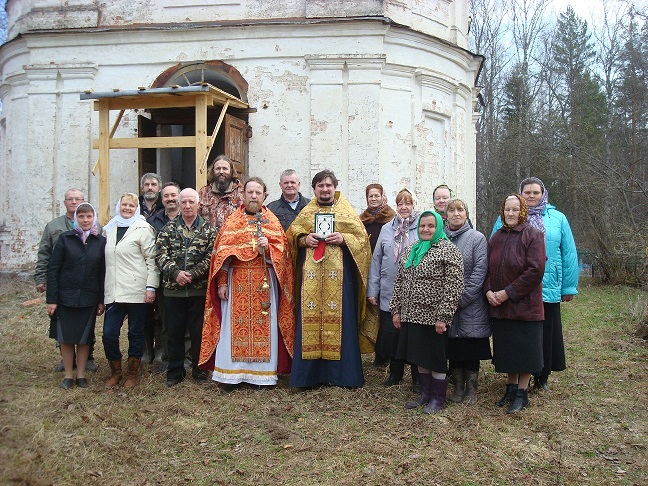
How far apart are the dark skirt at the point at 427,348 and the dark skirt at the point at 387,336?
0.62 m

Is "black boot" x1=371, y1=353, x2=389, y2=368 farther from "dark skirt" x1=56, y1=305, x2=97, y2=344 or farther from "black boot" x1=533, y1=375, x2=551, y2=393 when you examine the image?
"dark skirt" x1=56, y1=305, x2=97, y2=344

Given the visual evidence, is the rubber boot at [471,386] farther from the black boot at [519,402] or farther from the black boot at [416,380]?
the black boot at [416,380]

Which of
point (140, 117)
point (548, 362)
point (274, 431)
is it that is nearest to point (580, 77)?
point (140, 117)

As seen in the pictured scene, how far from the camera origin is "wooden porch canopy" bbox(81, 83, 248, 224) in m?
9.64

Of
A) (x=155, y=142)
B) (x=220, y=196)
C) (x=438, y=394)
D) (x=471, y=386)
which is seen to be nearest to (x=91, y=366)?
(x=220, y=196)

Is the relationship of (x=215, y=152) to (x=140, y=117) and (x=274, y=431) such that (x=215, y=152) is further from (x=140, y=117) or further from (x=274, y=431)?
(x=274, y=431)

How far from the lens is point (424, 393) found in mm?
4977

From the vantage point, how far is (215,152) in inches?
480

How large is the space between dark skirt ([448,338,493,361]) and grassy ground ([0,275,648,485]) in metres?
0.41

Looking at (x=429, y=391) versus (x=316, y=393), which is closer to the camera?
(x=429, y=391)

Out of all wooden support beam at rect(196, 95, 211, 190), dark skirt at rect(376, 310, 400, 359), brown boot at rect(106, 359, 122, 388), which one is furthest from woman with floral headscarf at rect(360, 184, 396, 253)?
wooden support beam at rect(196, 95, 211, 190)

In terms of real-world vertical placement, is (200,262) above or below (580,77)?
below

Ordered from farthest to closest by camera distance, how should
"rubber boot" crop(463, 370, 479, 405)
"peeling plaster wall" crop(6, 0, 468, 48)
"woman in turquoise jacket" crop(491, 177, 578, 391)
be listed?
"peeling plaster wall" crop(6, 0, 468, 48), "woman in turquoise jacket" crop(491, 177, 578, 391), "rubber boot" crop(463, 370, 479, 405)

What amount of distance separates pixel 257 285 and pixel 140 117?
7107 millimetres
